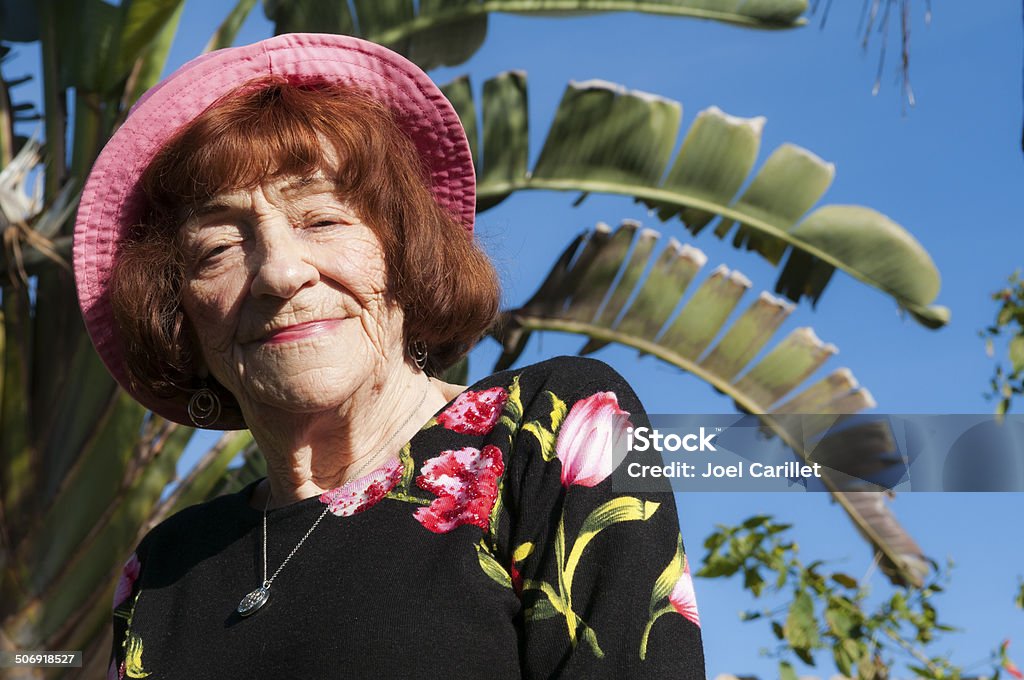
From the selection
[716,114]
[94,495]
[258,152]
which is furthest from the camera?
[716,114]

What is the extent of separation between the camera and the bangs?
1.52 meters

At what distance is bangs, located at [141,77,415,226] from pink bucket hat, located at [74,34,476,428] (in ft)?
0.10

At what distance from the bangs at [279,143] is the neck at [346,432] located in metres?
0.26

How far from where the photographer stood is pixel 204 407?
1.81 metres

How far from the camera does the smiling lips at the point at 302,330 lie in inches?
58.4

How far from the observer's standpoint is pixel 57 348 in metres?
4.46

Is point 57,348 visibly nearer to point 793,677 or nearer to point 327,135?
point 793,677

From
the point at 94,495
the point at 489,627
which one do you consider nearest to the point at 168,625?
the point at 489,627

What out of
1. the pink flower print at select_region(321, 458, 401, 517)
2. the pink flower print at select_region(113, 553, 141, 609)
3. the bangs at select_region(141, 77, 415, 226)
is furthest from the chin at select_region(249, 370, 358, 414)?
the pink flower print at select_region(113, 553, 141, 609)

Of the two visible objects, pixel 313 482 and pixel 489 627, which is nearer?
pixel 489 627

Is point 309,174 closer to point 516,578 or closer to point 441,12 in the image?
point 516,578

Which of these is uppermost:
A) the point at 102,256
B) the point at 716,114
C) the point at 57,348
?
the point at 102,256

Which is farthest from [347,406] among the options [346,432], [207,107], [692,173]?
[692,173]

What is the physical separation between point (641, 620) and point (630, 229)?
158 inches
